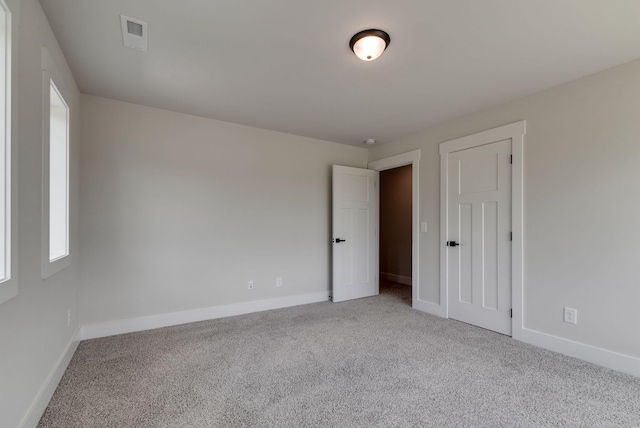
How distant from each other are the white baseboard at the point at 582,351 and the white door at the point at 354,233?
81.8 inches

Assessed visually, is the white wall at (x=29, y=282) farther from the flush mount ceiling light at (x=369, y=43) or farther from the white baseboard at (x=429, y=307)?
the white baseboard at (x=429, y=307)

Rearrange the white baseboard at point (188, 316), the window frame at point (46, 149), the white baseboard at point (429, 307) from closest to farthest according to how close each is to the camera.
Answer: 1. the window frame at point (46, 149)
2. the white baseboard at point (188, 316)
3. the white baseboard at point (429, 307)

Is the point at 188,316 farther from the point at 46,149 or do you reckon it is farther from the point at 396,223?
the point at 396,223

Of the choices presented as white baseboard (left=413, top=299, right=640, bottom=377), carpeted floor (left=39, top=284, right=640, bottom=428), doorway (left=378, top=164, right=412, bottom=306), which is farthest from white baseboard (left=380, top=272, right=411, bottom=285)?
white baseboard (left=413, top=299, right=640, bottom=377)

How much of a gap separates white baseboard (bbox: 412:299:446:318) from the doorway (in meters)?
1.35

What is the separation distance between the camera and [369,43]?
2.00 metres

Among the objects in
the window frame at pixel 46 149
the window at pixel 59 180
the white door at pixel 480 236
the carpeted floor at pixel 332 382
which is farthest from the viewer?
the white door at pixel 480 236

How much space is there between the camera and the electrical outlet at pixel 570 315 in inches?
101

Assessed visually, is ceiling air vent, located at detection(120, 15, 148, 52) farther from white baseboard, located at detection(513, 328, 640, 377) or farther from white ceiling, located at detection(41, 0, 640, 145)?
A: white baseboard, located at detection(513, 328, 640, 377)

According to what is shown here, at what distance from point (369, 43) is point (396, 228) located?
4.38m

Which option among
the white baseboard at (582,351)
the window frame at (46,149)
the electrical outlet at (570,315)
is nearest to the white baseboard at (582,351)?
the white baseboard at (582,351)

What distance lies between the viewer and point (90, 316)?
2.96 meters

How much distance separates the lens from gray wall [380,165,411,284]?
572 cm

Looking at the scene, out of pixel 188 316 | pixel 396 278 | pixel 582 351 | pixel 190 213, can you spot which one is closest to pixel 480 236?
pixel 582 351
